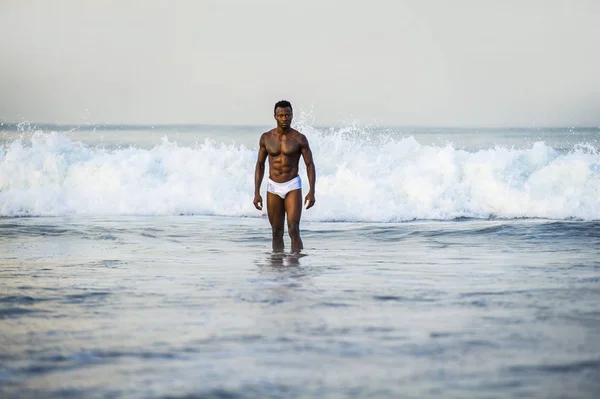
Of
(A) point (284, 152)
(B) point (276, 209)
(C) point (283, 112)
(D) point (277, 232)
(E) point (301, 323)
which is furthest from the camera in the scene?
(D) point (277, 232)

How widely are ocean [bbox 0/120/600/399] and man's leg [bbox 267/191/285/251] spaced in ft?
1.27

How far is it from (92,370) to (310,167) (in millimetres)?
5971

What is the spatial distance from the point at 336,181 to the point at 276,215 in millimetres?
8379

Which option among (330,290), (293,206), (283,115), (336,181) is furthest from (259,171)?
(336,181)

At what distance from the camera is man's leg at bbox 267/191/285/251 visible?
10.2 metres

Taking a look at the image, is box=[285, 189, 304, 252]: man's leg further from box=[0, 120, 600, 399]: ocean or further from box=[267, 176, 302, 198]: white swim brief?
box=[0, 120, 600, 399]: ocean

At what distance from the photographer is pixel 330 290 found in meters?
6.86

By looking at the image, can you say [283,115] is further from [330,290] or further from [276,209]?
[330,290]

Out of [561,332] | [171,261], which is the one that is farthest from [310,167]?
[561,332]

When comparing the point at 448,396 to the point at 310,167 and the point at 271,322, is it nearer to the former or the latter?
the point at 271,322

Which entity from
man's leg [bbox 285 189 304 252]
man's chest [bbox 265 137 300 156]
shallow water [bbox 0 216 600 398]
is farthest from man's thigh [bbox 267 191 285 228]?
man's chest [bbox 265 137 300 156]

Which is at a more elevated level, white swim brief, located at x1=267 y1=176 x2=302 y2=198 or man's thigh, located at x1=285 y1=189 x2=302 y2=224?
white swim brief, located at x1=267 y1=176 x2=302 y2=198

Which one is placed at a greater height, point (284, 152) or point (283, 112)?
point (283, 112)

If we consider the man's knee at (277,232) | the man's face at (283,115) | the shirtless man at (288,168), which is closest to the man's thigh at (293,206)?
the shirtless man at (288,168)
